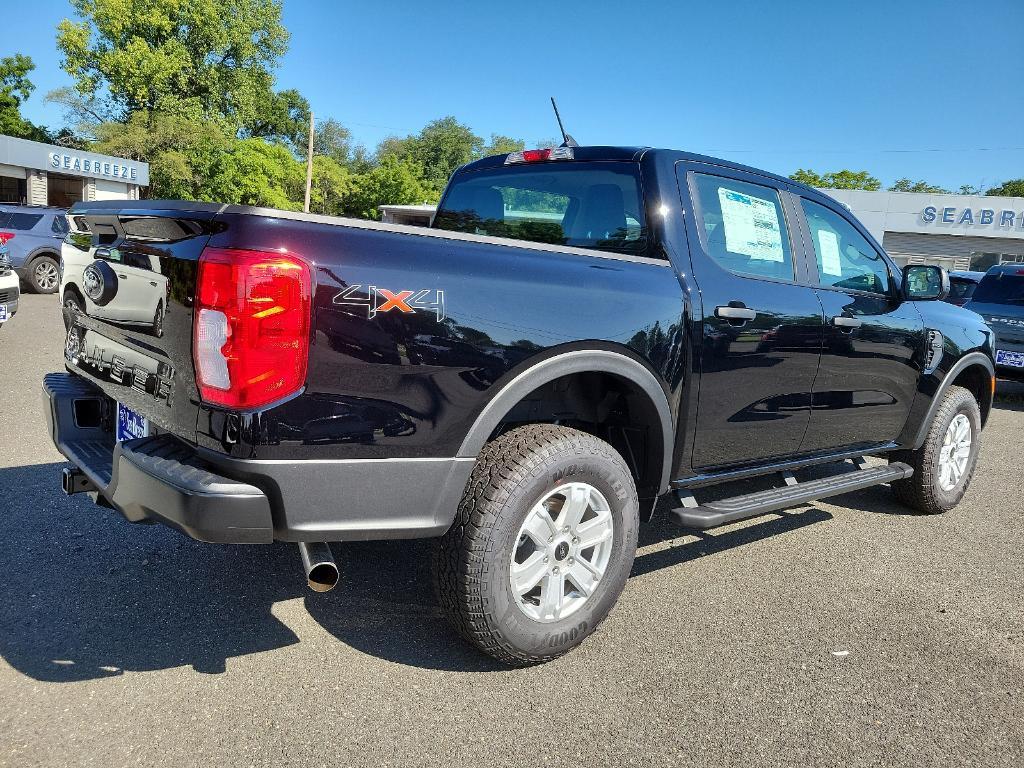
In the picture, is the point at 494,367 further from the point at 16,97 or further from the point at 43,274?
the point at 16,97

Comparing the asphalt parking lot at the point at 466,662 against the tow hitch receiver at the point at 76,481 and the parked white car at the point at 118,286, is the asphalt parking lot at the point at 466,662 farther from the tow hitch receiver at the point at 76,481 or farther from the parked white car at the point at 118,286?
the parked white car at the point at 118,286

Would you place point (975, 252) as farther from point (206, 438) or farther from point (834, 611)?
point (206, 438)

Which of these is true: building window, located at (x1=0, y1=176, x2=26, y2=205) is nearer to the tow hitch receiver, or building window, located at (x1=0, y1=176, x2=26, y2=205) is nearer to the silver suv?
the silver suv

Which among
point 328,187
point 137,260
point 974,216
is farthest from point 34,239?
point 328,187

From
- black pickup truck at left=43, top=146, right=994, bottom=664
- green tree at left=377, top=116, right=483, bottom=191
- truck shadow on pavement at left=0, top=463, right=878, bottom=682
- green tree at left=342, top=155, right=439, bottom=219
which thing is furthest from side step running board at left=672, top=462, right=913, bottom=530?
green tree at left=377, top=116, right=483, bottom=191

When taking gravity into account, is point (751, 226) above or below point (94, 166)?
below

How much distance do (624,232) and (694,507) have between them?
121cm

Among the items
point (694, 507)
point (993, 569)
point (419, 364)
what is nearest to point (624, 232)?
point (694, 507)

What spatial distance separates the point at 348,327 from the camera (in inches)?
87.6

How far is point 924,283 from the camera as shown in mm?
4285

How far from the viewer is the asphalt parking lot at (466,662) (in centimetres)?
240

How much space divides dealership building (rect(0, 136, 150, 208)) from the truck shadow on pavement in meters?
27.9

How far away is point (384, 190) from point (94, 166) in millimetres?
21267

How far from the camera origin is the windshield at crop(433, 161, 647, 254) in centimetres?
343
